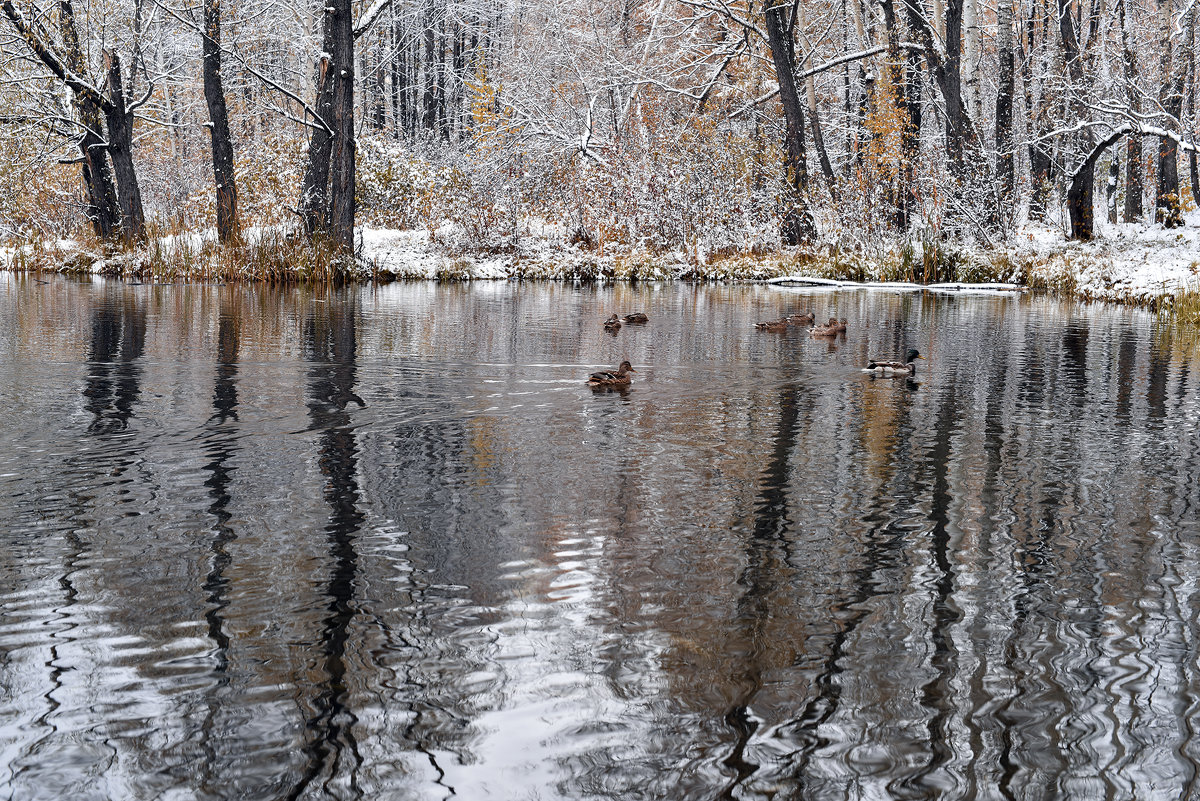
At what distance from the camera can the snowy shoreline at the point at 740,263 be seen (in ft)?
64.9

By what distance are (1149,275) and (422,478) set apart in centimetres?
1663

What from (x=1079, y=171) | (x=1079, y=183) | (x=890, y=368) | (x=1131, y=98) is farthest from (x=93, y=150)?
(x=1131, y=98)

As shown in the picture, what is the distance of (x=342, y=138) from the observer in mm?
21984

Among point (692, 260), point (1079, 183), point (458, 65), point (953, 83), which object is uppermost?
point (458, 65)

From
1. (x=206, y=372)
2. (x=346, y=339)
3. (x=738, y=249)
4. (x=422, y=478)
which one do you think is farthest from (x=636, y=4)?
(x=422, y=478)

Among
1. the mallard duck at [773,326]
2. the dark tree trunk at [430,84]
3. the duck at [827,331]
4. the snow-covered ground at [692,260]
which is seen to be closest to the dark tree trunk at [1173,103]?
the snow-covered ground at [692,260]

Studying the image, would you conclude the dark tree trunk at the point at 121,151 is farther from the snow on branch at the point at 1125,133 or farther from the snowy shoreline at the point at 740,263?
the snow on branch at the point at 1125,133

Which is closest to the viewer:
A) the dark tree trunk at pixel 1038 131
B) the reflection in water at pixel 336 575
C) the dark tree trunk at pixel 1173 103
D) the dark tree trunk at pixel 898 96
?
the reflection in water at pixel 336 575

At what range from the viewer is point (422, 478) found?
18.7 ft

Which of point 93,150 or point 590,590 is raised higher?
point 93,150

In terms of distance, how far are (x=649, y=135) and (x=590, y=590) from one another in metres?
25.8

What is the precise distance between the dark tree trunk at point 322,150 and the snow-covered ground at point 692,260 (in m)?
0.75

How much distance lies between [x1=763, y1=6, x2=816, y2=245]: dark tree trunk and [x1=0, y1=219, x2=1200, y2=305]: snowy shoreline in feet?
4.01

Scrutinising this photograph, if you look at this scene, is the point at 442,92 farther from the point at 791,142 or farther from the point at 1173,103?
the point at 1173,103
